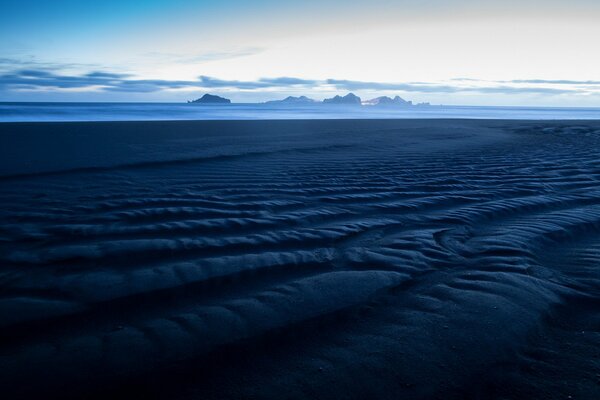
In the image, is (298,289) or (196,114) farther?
(196,114)

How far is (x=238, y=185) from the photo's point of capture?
5.58m

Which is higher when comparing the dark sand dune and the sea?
the sea

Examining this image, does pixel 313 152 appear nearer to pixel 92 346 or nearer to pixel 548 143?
pixel 548 143

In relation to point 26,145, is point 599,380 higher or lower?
lower

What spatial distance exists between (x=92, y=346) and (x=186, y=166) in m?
5.38

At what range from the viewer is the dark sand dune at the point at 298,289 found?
1.74m

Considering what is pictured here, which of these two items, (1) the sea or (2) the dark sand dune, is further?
(1) the sea

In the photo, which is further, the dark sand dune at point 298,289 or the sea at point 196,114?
the sea at point 196,114

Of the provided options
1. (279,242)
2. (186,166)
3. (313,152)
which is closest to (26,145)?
(186,166)

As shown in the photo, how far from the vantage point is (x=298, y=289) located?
254 centimetres

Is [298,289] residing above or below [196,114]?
below

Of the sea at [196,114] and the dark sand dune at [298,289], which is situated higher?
the sea at [196,114]

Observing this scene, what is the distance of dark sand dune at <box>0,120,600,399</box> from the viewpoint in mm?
1742

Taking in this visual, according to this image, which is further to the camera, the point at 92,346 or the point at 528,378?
the point at 92,346
